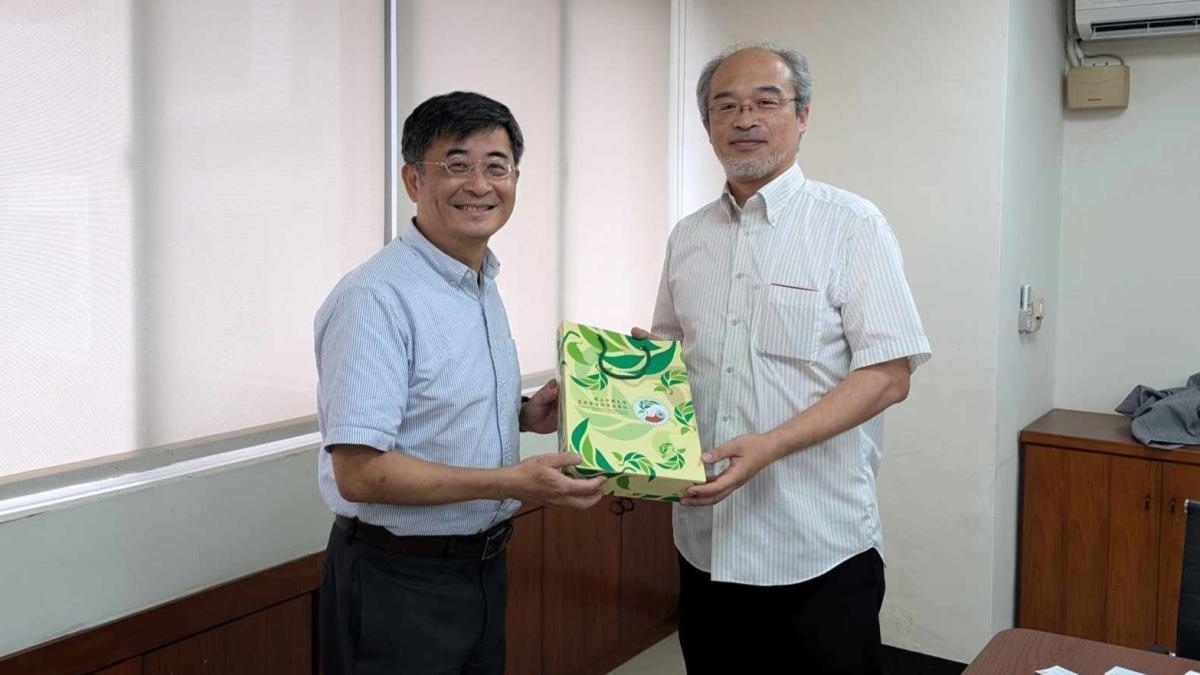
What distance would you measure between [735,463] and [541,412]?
1.36 feet

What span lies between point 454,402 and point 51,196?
850 millimetres

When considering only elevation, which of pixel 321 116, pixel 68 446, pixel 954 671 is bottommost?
pixel 954 671

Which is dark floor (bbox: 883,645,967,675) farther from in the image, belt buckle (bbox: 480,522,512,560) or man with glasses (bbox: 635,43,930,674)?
belt buckle (bbox: 480,522,512,560)

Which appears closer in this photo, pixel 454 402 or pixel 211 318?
pixel 454 402

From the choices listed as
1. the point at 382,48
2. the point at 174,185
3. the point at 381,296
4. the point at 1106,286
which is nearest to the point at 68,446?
the point at 174,185

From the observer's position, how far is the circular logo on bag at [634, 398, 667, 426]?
1.71 meters

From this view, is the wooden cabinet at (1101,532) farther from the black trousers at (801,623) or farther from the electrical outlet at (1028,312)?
the black trousers at (801,623)

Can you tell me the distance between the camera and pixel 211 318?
2.05 metres

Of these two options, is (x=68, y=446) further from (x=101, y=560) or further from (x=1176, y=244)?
(x=1176, y=244)

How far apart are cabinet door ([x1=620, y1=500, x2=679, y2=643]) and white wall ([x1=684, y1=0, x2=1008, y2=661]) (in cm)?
78

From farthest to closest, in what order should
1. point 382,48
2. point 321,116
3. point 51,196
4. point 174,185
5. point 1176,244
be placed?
point 1176,244
point 382,48
point 321,116
point 174,185
point 51,196

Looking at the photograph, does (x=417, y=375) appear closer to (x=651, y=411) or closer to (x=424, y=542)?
(x=424, y=542)

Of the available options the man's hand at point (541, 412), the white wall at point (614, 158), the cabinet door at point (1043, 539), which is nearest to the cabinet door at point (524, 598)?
the white wall at point (614, 158)

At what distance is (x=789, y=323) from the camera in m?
A: 1.83
